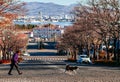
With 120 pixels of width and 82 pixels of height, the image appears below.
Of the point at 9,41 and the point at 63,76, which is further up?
the point at 63,76

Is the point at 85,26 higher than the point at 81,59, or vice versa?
the point at 85,26

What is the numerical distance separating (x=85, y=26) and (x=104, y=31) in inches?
226

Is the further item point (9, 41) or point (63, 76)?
point (9, 41)

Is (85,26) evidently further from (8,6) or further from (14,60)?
(14,60)

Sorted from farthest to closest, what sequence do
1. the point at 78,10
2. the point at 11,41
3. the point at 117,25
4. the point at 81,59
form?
the point at 11,41
the point at 81,59
the point at 78,10
the point at 117,25

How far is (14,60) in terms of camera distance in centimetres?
3002

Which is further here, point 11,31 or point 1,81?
point 11,31

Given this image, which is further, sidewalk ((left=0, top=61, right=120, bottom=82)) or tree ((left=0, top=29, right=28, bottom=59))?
tree ((left=0, top=29, right=28, bottom=59))

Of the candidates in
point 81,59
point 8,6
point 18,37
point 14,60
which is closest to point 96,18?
point 81,59

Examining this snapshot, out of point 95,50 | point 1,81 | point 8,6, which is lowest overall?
point 95,50

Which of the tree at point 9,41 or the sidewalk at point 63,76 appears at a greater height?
the sidewalk at point 63,76

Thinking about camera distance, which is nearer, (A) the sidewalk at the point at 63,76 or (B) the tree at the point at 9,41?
(A) the sidewalk at the point at 63,76

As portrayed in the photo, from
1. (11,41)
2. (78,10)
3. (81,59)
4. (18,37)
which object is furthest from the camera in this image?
(18,37)

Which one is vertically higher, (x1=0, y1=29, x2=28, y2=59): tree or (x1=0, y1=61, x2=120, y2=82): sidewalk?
(x1=0, y1=61, x2=120, y2=82): sidewalk
